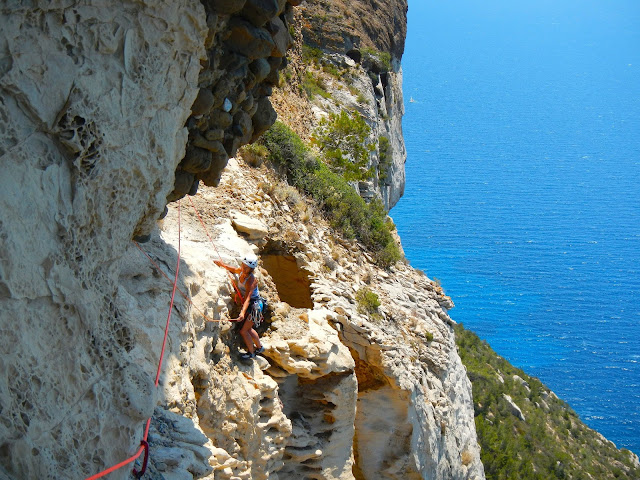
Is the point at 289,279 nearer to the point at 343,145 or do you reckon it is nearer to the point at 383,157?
the point at 343,145

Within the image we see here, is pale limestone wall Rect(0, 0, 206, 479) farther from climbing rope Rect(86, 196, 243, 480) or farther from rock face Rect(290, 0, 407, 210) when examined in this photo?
rock face Rect(290, 0, 407, 210)

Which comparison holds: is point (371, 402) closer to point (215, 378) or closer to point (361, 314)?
point (361, 314)

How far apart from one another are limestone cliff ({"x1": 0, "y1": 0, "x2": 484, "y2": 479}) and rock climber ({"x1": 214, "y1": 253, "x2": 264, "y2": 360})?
17 centimetres

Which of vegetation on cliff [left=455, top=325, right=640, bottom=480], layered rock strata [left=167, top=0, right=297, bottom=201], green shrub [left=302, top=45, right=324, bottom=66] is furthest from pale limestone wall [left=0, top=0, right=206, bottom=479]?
green shrub [left=302, top=45, right=324, bottom=66]

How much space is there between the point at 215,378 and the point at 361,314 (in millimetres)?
3550

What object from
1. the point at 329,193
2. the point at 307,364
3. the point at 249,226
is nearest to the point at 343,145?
the point at 329,193

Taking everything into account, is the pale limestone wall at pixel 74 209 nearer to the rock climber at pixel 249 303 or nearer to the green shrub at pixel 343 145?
the rock climber at pixel 249 303

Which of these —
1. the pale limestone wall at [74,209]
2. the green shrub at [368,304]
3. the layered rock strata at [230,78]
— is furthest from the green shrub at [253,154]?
the pale limestone wall at [74,209]

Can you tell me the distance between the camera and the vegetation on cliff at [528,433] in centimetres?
1971

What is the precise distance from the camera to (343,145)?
17547 millimetres

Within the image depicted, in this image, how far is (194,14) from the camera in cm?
488

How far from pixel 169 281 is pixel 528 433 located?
18901mm

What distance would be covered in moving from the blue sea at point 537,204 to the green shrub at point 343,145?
16.0 metres

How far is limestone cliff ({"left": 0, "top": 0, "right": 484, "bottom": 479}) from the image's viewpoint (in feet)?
11.9
